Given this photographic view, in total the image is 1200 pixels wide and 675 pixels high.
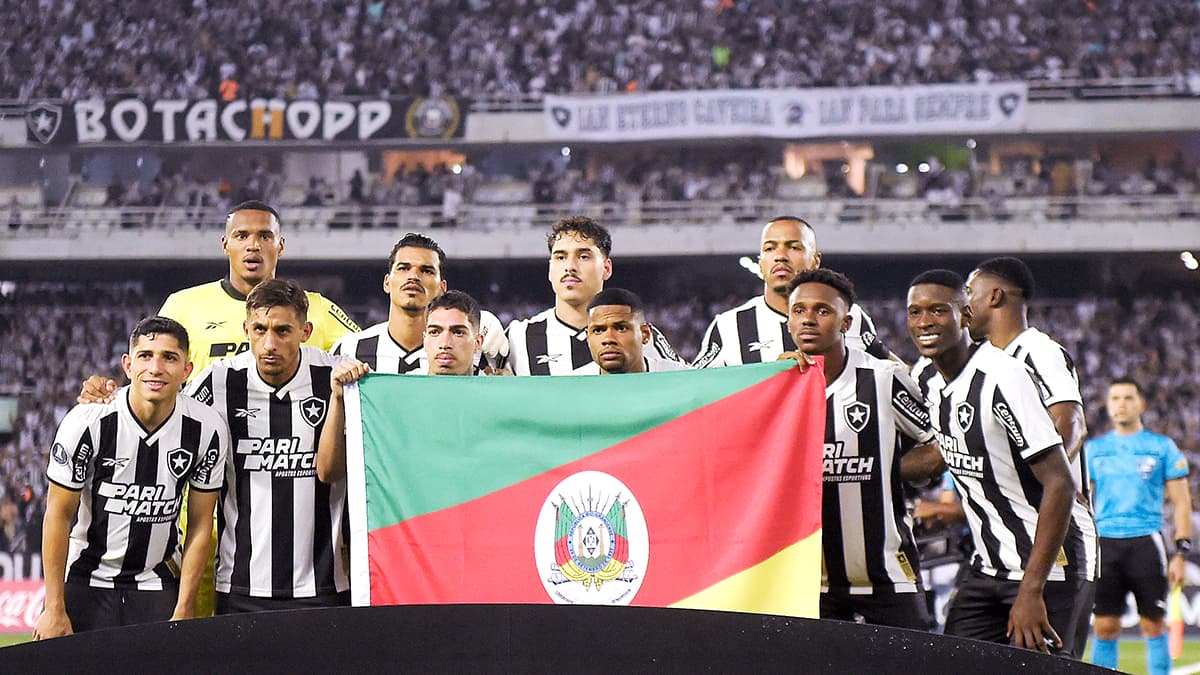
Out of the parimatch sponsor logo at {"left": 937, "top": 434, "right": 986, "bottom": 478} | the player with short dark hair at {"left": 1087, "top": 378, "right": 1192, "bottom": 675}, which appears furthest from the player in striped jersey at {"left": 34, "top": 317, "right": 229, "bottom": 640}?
the player with short dark hair at {"left": 1087, "top": 378, "right": 1192, "bottom": 675}

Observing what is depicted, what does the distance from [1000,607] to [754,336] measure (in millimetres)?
1363

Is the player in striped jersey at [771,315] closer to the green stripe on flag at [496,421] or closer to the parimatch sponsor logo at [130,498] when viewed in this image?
the green stripe on flag at [496,421]

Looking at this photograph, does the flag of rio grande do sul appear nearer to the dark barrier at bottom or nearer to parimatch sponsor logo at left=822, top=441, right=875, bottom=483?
parimatch sponsor logo at left=822, top=441, right=875, bottom=483

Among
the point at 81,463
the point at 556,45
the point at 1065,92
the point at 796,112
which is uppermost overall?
the point at 556,45

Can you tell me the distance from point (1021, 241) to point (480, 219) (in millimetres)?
9583

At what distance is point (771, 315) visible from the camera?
5043 mm

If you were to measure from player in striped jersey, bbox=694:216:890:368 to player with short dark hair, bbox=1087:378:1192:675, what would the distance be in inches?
136

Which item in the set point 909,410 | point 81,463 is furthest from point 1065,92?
point 81,463

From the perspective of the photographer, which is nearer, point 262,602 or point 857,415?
point 857,415

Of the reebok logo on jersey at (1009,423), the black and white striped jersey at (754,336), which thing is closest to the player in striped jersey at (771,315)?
the black and white striped jersey at (754,336)

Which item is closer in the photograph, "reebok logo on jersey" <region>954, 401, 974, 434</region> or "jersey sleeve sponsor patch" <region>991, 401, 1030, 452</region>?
"jersey sleeve sponsor patch" <region>991, 401, 1030, 452</region>

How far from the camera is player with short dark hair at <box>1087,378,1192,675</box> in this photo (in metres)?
7.46

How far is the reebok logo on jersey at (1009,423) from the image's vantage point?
407cm

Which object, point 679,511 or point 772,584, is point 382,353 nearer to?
point 679,511
